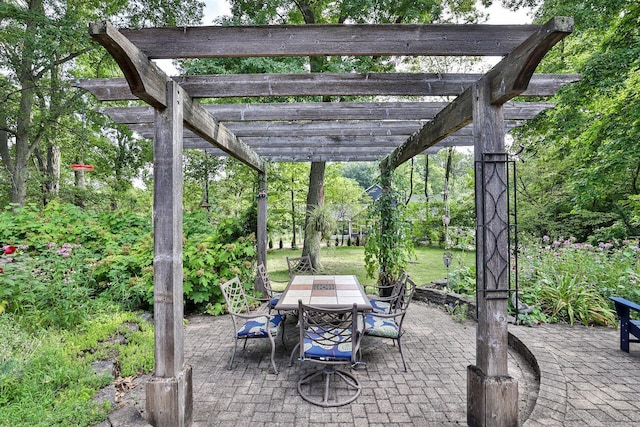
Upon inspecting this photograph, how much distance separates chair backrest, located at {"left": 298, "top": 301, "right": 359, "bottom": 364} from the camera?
2387 mm

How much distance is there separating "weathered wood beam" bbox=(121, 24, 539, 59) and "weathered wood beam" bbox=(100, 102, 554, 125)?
117 cm

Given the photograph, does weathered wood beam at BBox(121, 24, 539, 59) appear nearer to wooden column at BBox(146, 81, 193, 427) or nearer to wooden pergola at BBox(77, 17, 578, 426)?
wooden pergola at BBox(77, 17, 578, 426)

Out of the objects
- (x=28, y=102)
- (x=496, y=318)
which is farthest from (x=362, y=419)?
(x=28, y=102)

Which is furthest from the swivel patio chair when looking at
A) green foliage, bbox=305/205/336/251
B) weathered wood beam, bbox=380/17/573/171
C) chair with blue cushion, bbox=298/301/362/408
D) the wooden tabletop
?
green foliage, bbox=305/205/336/251

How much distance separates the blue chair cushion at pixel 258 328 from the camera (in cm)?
294

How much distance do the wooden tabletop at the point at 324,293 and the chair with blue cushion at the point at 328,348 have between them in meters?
0.28

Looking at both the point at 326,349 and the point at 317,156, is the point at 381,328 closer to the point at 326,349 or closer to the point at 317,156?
the point at 326,349

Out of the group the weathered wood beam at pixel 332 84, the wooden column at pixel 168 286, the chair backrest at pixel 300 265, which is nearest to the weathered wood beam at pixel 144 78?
the wooden column at pixel 168 286

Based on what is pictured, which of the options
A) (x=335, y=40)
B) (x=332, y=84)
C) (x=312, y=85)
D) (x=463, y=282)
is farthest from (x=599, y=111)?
(x=335, y=40)

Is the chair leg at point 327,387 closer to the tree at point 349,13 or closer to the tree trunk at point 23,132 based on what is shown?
the tree at point 349,13

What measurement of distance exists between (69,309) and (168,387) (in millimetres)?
2094

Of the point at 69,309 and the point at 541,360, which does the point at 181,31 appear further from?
the point at 541,360

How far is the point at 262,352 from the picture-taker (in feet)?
11.1

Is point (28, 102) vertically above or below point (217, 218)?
above
